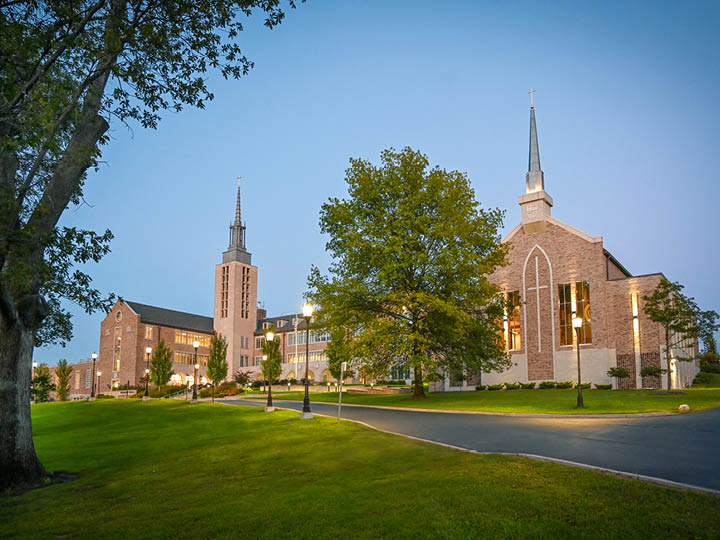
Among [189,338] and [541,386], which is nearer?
[541,386]

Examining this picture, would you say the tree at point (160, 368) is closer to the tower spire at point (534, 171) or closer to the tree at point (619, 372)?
the tower spire at point (534, 171)

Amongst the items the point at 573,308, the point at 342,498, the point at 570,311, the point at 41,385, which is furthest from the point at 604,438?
the point at 41,385

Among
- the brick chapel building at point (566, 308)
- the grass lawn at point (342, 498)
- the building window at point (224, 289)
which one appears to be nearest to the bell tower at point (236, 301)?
the building window at point (224, 289)

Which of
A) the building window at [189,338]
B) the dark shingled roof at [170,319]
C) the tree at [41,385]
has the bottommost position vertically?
the tree at [41,385]

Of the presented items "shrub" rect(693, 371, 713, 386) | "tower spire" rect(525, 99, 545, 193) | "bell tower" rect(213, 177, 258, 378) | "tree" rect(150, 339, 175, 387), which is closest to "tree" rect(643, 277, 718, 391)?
"tower spire" rect(525, 99, 545, 193)

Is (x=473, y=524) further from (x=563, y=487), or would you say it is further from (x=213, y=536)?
(x=213, y=536)

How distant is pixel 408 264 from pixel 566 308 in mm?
A: 19355

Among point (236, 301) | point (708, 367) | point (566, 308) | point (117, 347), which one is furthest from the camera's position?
point (236, 301)

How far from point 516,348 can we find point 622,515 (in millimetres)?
41051

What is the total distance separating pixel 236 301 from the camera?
291ft

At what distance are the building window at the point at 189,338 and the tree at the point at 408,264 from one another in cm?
5664

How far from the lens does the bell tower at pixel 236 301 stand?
87625 mm

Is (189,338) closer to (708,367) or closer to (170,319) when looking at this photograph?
(170,319)

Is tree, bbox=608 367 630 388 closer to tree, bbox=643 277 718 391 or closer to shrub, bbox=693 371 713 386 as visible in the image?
tree, bbox=643 277 718 391
